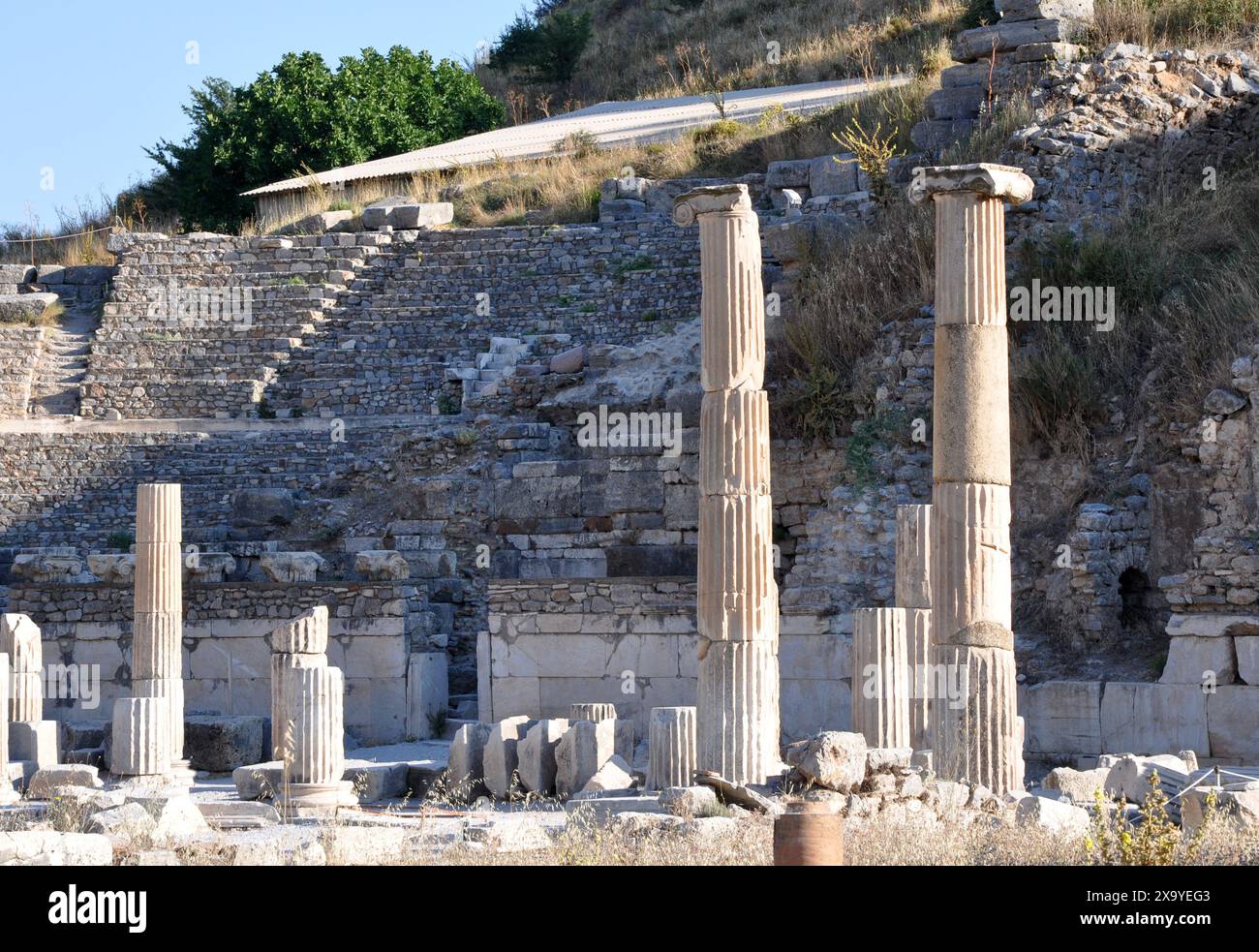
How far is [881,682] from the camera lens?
14914mm

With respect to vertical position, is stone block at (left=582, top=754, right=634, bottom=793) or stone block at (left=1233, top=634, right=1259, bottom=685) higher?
stone block at (left=1233, top=634, right=1259, bottom=685)

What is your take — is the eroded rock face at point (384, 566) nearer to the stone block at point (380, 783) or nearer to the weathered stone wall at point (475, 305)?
the stone block at point (380, 783)

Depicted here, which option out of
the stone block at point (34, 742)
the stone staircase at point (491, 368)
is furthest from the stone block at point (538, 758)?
the stone staircase at point (491, 368)

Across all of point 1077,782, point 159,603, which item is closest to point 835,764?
point 1077,782

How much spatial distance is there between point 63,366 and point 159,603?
12.9 m

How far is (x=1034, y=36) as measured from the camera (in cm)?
2548

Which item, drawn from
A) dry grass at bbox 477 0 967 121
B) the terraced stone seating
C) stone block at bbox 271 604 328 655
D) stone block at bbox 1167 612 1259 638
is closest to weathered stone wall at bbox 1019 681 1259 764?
stone block at bbox 1167 612 1259 638

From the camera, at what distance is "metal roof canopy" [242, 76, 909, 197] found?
Answer: 35.0 meters

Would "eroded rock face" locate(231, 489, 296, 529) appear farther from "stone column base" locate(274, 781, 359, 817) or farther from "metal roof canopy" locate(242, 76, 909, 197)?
"metal roof canopy" locate(242, 76, 909, 197)

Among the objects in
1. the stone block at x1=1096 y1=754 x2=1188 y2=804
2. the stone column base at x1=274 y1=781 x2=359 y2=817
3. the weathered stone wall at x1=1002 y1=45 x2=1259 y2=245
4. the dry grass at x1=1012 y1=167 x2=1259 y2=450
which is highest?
the weathered stone wall at x1=1002 y1=45 x2=1259 y2=245

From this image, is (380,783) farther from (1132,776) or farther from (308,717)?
(1132,776)

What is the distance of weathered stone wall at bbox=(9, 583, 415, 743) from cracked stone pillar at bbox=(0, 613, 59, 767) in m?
1.86
